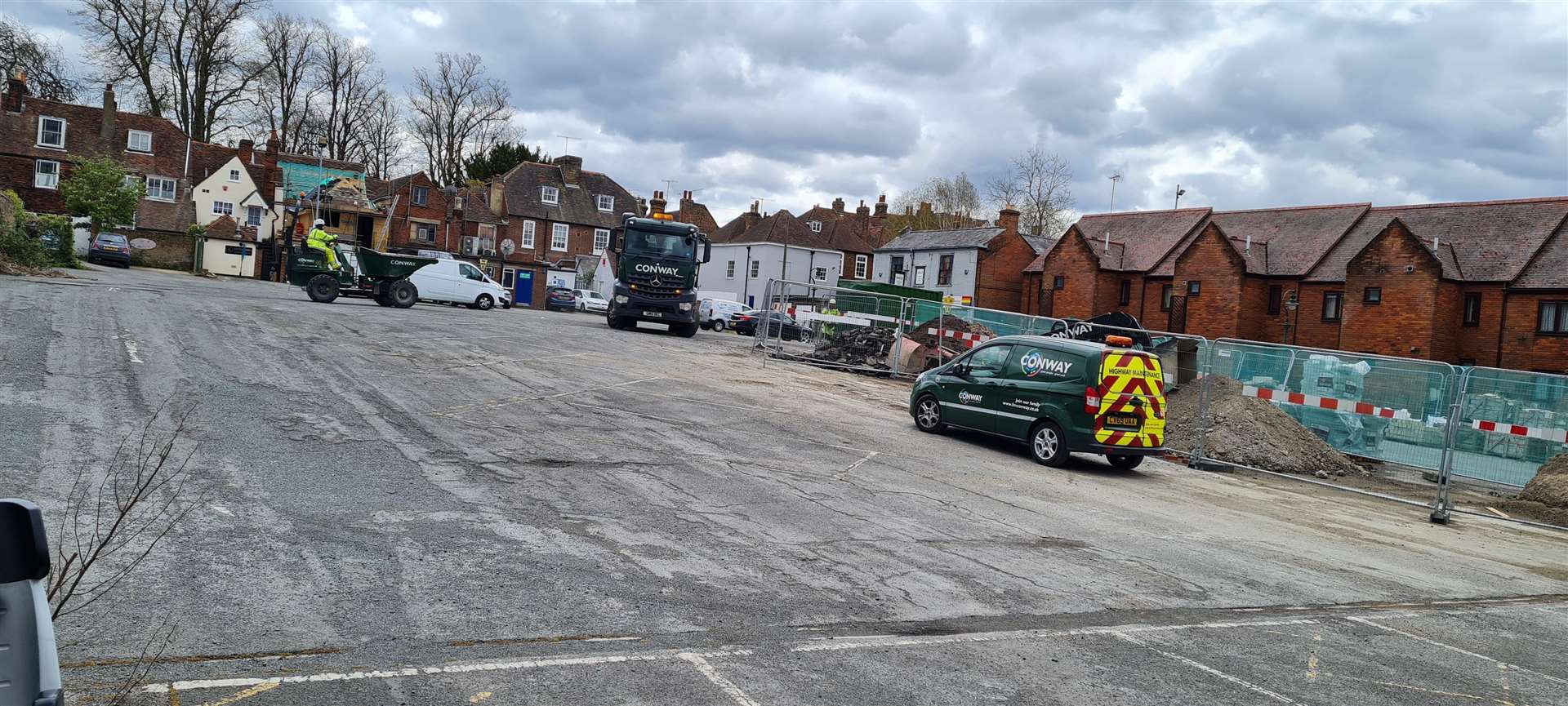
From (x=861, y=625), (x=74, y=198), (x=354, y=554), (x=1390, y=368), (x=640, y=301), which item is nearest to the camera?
(x=861, y=625)

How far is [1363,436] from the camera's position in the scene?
15.9m

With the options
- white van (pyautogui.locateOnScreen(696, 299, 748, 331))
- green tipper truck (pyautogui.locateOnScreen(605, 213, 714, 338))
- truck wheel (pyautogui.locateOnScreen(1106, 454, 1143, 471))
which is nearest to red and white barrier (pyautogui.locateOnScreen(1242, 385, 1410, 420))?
truck wheel (pyautogui.locateOnScreen(1106, 454, 1143, 471))

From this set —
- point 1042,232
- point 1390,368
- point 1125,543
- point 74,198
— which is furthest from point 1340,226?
point 74,198

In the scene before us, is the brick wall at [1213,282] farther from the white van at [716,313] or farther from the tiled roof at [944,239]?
the white van at [716,313]

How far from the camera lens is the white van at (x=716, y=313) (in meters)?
44.3

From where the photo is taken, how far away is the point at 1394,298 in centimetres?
4016

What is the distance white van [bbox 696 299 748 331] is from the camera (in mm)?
44281

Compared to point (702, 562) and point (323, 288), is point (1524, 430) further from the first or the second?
point (323, 288)

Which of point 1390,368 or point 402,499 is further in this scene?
point 1390,368

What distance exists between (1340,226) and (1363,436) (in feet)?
113

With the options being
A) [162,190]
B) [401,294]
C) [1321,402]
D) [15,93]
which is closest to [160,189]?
[162,190]

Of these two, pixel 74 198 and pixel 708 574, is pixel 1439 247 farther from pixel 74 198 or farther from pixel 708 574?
pixel 74 198

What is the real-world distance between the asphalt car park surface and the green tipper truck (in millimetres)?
13705

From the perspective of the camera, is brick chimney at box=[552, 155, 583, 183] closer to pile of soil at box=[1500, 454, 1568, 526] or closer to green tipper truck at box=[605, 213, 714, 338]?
green tipper truck at box=[605, 213, 714, 338]
